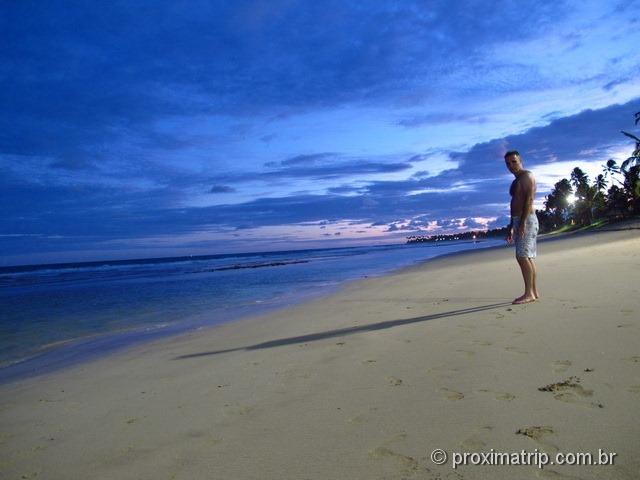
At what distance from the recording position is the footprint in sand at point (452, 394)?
3057 mm

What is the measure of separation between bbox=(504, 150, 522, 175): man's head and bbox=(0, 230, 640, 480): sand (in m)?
2.23

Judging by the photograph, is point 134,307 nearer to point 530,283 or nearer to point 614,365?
point 530,283

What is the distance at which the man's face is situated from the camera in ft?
21.6

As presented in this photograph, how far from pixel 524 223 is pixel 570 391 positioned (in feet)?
13.4

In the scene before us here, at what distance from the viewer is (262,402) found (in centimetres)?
342

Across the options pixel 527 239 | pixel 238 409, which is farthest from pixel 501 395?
pixel 527 239

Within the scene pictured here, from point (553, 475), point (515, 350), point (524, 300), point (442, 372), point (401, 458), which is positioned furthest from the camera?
point (524, 300)

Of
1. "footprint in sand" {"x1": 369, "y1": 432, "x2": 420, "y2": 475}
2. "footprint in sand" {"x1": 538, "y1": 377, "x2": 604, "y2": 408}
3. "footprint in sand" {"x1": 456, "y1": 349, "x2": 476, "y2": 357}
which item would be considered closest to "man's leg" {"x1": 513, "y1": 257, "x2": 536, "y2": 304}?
"footprint in sand" {"x1": 456, "y1": 349, "x2": 476, "y2": 357}

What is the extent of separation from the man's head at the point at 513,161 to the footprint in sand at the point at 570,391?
4340 millimetres

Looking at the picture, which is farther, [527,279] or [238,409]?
[527,279]

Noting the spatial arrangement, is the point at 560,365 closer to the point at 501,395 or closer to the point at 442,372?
the point at 501,395

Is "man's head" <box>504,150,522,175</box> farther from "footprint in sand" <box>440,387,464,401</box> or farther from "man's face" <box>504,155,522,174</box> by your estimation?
"footprint in sand" <box>440,387,464,401</box>

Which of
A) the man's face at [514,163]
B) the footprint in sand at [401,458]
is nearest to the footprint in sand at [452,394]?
the footprint in sand at [401,458]

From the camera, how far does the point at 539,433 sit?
2.42 metres
